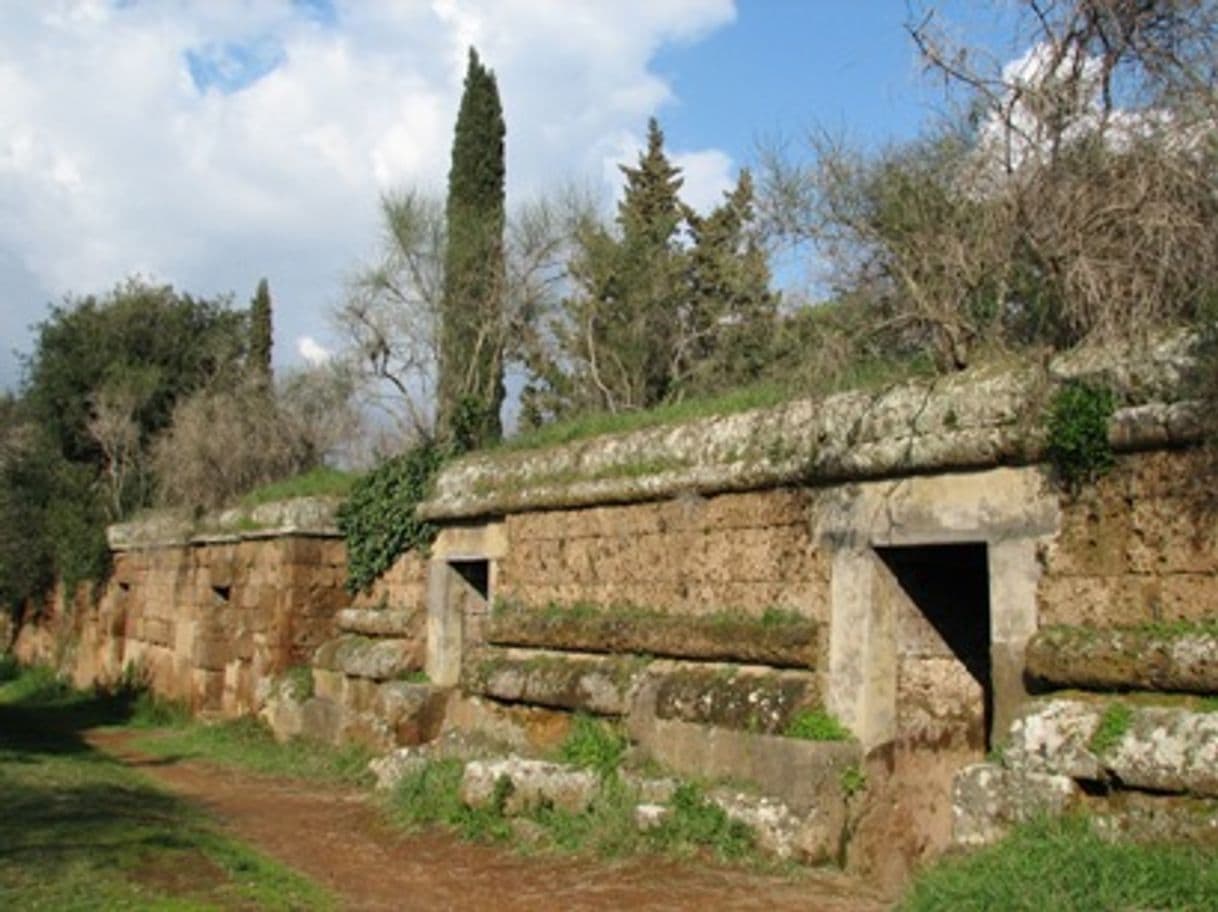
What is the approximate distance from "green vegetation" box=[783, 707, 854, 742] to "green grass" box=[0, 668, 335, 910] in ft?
9.20

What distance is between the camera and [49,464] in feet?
75.4

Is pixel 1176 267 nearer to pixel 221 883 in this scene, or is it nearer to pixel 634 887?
pixel 634 887

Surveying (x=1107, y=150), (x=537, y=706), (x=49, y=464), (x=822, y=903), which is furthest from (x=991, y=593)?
(x=49, y=464)

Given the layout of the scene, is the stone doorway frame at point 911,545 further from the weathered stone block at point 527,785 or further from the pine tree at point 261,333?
the pine tree at point 261,333

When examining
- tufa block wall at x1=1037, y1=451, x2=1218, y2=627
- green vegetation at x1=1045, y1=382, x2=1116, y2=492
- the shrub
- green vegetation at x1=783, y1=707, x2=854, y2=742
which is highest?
the shrub

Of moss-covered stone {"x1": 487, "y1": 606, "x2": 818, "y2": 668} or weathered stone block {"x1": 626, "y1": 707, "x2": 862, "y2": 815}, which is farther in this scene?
moss-covered stone {"x1": 487, "y1": 606, "x2": 818, "y2": 668}

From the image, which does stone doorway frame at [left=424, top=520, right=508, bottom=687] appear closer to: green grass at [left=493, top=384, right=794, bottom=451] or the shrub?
green grass at [left=493, top=384, right=794, bottom=451]

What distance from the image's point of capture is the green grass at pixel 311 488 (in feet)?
47.8

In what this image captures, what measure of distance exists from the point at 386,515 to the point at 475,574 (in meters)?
1.52

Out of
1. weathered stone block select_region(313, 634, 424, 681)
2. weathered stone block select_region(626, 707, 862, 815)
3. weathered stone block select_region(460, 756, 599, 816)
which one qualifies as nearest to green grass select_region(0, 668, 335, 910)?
weathered stone block select_region(460, 756, 599, 816)

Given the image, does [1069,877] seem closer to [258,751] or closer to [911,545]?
[911,545]

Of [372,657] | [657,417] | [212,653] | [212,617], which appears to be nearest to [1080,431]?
[657,417]

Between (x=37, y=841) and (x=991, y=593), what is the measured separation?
18.5 ft

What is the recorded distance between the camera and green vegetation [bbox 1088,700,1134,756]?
5.93 meters
